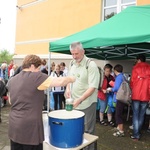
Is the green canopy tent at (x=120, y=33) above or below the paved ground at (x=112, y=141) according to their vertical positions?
above

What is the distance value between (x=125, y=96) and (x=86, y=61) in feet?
5.90

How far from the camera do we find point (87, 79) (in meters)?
2.80

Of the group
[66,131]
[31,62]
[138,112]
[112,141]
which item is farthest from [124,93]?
[31,62]

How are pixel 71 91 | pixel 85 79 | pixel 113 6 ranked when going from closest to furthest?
pixel 85 79, pixel 71 91, pixel 113 6

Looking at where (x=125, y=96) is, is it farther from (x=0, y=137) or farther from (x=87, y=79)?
(x=0, y=137)

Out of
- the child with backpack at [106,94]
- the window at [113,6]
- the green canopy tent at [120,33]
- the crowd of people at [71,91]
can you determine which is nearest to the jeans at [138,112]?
the crowd of people at [71,91]

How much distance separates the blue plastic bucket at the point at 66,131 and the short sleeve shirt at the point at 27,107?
4.8 inches

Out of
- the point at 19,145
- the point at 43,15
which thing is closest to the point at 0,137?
the point at 19,145

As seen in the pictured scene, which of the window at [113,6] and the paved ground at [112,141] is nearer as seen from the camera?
the paved ground at [112,141]

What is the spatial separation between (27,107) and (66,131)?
16.6 inches

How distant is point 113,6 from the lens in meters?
8.41

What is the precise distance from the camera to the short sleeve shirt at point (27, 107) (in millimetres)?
1909

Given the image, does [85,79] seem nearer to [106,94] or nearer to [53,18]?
[106,94]

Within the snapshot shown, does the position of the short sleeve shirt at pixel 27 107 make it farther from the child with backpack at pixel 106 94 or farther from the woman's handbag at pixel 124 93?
the child with backpack at pixel 106 94
